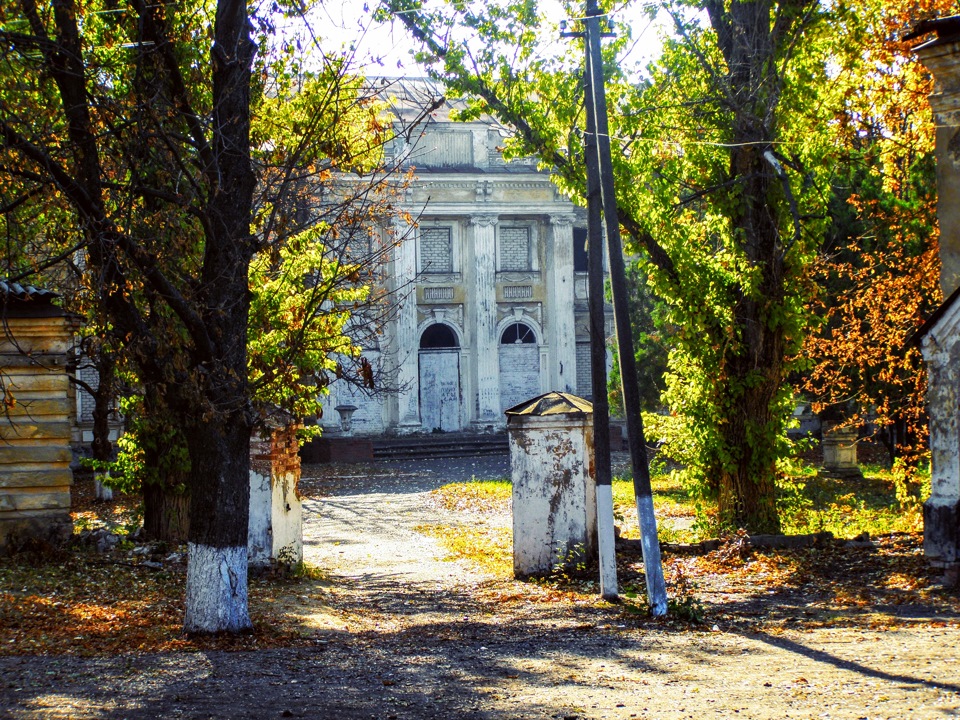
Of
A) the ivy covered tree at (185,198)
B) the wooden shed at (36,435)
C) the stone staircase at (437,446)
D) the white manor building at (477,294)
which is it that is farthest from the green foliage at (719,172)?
the white manor building at (477,294)

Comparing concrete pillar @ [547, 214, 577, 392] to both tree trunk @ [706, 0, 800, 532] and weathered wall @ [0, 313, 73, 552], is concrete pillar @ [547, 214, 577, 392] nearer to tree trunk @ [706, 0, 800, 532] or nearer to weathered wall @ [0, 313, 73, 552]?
tree trunk @ [706, 0, 800, 532]

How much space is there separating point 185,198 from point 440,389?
90.2 feet

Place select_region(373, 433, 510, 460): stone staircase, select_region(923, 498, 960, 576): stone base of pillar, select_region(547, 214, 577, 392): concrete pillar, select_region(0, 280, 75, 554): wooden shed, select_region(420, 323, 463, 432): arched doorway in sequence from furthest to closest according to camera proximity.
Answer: select_region(547, 214, 577, 392): concrete pillar
select_region(420, 323, 463, 432): arched doorway
select_region(373, 433, 510, 460): stone staircase
select_region(0, 280, 75, 554): wooden shed
select_region(923, 498, 960, 576): stone base of pillar

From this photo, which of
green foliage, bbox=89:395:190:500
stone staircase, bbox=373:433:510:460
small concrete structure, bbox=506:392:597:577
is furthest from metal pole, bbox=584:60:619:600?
stone staircase, bbox=373:433:510:460

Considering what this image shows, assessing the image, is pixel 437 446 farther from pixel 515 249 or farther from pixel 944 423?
pixel 944 423

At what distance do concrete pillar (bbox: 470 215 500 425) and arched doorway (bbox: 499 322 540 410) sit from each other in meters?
0.57

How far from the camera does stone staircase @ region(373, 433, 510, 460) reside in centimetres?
3275

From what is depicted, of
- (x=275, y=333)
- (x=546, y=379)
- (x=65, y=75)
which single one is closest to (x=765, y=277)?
(x=275, y=333)

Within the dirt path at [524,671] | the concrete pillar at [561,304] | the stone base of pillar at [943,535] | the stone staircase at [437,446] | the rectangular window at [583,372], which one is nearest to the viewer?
the dirt path at [524,671]

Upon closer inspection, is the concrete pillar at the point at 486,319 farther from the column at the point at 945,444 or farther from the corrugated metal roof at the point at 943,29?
the column at the point at 945,444

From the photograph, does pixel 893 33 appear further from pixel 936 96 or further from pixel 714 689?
pixel 714 689

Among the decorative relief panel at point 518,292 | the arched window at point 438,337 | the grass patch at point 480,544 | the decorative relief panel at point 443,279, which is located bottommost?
the grass patch at point 480,544

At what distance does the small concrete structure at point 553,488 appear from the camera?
12.2 metres

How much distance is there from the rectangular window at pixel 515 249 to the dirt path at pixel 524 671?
1052 inches
